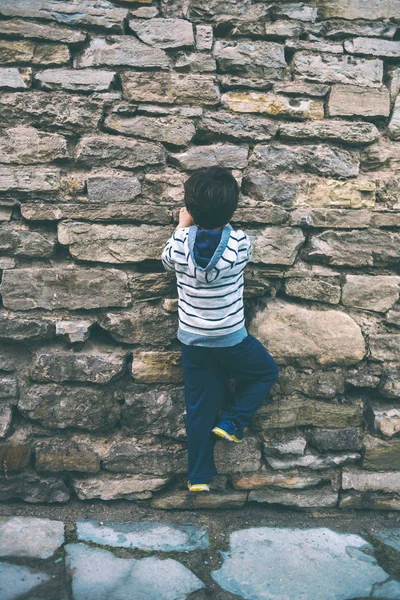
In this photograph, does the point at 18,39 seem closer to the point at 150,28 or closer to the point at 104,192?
the point at 150,28

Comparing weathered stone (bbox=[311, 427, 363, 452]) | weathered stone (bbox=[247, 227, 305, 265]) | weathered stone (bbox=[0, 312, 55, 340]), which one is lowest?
weathered stone (bbox=[311, 427, 363, 452])

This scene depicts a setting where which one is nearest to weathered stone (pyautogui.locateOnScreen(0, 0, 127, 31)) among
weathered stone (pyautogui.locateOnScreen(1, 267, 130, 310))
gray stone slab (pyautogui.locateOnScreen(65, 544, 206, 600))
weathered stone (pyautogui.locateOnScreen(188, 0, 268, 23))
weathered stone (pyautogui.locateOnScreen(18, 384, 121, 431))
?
weathered stone (pyautogui.locateOnScreen(188, 0, 268, 23))

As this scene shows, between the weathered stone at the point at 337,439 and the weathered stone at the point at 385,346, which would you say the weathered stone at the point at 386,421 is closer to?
the weathered stone at the point at 337,439

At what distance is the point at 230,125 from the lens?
2.67m

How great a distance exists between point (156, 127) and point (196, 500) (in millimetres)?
1914

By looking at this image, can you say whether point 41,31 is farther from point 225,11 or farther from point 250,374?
point 250,374

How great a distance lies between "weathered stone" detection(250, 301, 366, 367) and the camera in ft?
9.02

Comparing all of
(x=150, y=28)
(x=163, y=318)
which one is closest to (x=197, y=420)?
(x=163, y=318)

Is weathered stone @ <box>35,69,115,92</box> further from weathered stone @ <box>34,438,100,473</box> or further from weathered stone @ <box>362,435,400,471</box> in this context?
weathered stone @ <box>362,435,400,471</box>

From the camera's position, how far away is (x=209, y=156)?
268 centimetres

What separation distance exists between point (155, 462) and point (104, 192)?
4.57 feet

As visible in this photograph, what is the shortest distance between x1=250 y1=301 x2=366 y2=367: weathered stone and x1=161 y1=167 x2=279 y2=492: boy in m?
0.12

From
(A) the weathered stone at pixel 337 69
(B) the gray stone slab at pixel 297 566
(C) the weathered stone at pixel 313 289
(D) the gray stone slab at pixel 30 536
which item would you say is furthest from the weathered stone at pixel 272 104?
(D) the gray stone slab at pixel 30 536

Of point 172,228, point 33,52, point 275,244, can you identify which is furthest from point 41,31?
point 275,244
